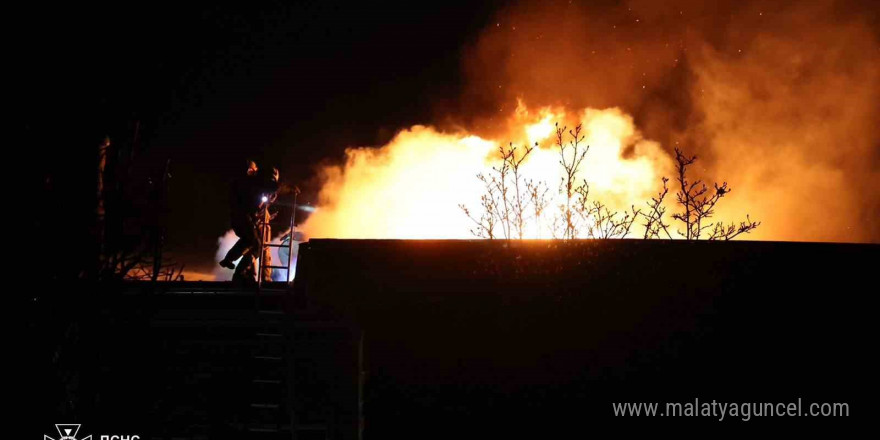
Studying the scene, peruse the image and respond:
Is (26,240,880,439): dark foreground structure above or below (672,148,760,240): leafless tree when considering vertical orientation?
below

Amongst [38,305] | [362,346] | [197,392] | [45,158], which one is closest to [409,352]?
[362,346]

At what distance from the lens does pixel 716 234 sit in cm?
1236

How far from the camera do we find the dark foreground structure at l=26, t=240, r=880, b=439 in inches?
206

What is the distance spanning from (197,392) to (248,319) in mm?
836

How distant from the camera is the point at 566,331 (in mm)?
5363

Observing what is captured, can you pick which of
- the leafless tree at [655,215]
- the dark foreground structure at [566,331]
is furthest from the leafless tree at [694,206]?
the dark foreground structure at [566,331]

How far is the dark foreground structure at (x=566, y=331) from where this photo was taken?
17.1 feet

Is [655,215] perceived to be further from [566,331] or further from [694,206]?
[566,331]

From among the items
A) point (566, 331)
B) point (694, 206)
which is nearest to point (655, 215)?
point (694, 206)

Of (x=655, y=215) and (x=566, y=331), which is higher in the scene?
(x=655, y=215)

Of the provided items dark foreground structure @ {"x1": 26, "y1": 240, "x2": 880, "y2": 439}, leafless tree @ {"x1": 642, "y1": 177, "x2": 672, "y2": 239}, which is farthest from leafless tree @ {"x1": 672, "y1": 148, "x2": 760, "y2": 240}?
dark foreground structure @ {"x1": 26, "y1": 240, "x2": 880, "y2": 439}

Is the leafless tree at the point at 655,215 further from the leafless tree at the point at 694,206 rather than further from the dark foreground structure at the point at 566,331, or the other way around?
the dark foreground structure at the point at 566,331

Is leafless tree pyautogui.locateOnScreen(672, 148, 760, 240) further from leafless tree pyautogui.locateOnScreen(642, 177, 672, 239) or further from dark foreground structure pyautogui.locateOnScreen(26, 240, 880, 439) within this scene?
dark foreground structure pyautogui.locateOnScreen(26, 240, 880, 439)

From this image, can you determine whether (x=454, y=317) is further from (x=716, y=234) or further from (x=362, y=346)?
(x=716, y=234)
